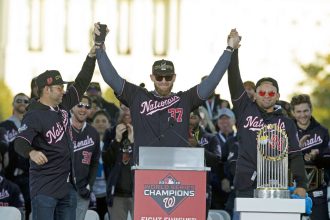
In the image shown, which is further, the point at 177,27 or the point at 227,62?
the point at 177,27

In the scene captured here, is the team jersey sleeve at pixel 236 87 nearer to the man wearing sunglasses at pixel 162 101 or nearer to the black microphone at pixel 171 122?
the man wearing sunglasses at pixel 162 101

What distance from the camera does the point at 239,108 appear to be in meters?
13.6

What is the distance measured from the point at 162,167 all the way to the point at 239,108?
6.56 ft

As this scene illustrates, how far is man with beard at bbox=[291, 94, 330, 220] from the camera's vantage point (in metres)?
15.3

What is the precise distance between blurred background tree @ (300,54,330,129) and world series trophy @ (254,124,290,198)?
129 feet

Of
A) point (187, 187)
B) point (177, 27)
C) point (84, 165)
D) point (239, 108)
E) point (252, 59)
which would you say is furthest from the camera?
point (177, 27)

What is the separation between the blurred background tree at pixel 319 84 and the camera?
52.3m

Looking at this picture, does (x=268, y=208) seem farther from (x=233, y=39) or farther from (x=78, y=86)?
(x=78, y=86)

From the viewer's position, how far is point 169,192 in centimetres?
1183

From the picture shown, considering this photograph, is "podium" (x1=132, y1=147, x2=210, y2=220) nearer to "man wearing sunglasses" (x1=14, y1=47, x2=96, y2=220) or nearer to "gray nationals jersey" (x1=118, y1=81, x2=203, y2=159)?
"gray nationals jersey" (x1=118, y1=81, x2=203, y2=159)

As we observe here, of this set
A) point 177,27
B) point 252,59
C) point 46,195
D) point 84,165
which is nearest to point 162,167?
point 46,195

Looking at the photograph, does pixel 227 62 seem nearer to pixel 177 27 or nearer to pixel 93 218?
pixel 93 218

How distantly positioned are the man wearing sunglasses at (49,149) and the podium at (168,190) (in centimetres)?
127

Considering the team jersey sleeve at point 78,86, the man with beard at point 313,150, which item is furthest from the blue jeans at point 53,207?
the man with beard at point 313,150
